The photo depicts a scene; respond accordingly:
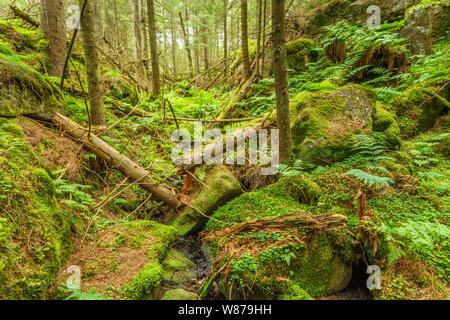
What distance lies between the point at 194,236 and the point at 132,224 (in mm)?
1224

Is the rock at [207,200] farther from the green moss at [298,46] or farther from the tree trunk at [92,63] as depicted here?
the green moss at [298,46]

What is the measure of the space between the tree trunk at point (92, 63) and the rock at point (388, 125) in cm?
634

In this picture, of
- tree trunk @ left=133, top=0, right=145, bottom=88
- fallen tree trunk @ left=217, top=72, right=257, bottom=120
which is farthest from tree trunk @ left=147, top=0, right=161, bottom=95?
fallen tree trunk @ left=217, top=72, right=257, bottom=120

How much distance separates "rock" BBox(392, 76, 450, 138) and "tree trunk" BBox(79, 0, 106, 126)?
7.33 meters

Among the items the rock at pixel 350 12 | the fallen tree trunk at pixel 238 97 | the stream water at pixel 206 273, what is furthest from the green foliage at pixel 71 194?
the rock at pixel 350 12

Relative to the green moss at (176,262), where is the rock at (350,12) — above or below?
above

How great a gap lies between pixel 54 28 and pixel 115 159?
483 centimetres

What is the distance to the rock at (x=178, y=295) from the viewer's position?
2.81 m

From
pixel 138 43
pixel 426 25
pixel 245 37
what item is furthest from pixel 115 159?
pixel 426 25

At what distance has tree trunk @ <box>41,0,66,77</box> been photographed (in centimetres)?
609

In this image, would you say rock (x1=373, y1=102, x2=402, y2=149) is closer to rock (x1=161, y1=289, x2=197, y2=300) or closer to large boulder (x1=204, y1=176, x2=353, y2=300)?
large boulder (x1=204, y1=176, x2=353, y2=300)

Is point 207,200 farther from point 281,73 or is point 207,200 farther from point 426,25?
point 426,25
